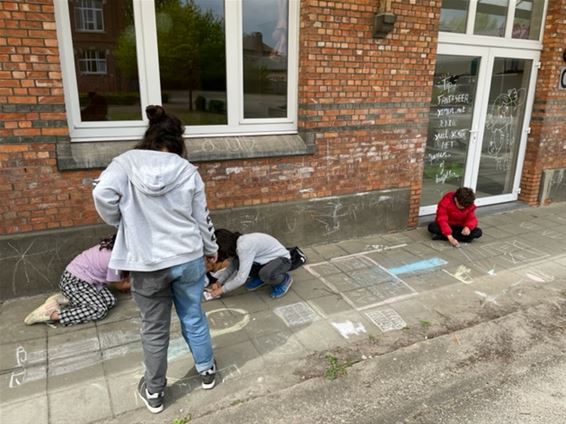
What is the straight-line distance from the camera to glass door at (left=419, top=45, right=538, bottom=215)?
20.5 feet

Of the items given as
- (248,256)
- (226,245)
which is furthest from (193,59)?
(248,256)

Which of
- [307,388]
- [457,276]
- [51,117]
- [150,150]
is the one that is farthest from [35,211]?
[457,276]

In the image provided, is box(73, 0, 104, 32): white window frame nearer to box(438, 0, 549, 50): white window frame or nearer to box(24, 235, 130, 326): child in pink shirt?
box(24, 235, 130, 326): child in pink shirt

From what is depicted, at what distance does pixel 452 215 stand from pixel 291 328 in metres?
3.05

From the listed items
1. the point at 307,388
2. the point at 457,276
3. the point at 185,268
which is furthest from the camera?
the point at 457,276

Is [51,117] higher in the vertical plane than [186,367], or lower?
higher

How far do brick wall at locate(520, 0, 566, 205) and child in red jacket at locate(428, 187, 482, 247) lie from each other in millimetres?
2372

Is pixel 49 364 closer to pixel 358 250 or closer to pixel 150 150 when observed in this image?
pixel 150 150

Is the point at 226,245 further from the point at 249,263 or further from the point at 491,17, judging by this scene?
the point at 491,17

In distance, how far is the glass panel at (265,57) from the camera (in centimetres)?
483

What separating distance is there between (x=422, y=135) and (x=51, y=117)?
4446 mm

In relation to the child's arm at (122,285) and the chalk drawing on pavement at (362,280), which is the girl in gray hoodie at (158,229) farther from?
the chalk drawing on pavement at (362,280)

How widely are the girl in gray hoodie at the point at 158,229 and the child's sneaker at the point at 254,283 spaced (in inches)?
62.1

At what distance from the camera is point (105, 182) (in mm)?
2332
